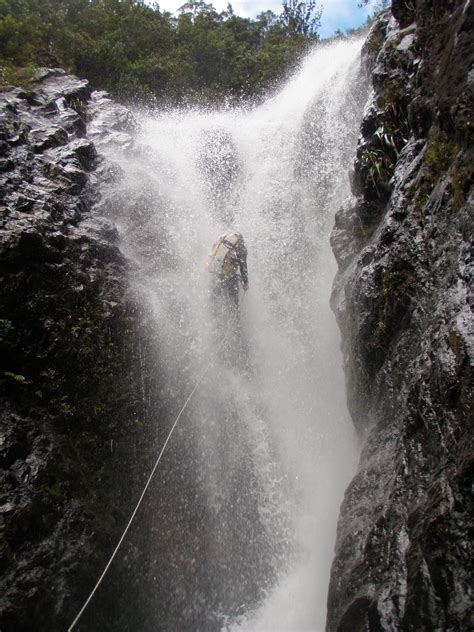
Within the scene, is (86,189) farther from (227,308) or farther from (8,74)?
(8,74)

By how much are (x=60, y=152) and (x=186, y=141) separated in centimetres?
761

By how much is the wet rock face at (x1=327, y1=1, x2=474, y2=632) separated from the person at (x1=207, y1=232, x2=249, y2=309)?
11.7 feet

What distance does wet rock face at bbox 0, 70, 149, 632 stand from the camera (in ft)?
21.6

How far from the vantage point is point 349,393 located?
8.88m

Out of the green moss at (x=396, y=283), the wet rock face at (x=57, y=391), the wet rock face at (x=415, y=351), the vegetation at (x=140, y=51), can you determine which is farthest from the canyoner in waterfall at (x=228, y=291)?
the vegetation at (x=140, y=51)

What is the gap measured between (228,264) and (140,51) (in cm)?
2265

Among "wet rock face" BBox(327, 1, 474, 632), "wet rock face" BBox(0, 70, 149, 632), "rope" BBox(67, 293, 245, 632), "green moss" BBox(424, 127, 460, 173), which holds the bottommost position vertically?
"rope" BBox(67, 293, 245, 632)

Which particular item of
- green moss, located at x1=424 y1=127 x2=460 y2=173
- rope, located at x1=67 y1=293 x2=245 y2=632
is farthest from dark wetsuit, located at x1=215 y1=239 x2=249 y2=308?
green moss, located at x1=424 y1=127 x2=460 y2=173

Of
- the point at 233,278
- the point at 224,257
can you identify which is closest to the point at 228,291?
the point at 233,278

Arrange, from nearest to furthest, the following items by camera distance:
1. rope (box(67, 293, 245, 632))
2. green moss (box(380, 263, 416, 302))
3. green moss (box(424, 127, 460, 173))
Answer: green moss (box(424, 127, 460, 173))
green moss (box(380, 263, 416, 302))
rope (box(67, 293, 245, 632))

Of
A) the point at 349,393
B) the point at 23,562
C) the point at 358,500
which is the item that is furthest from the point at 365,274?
the point at 23,562

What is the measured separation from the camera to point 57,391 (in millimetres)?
7984

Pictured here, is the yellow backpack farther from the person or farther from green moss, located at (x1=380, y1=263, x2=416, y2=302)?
green moss, located at (x1=380, y1=263, x2=416, y2=302)

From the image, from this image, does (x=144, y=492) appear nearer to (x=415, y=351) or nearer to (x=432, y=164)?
(x=415, y=351)
